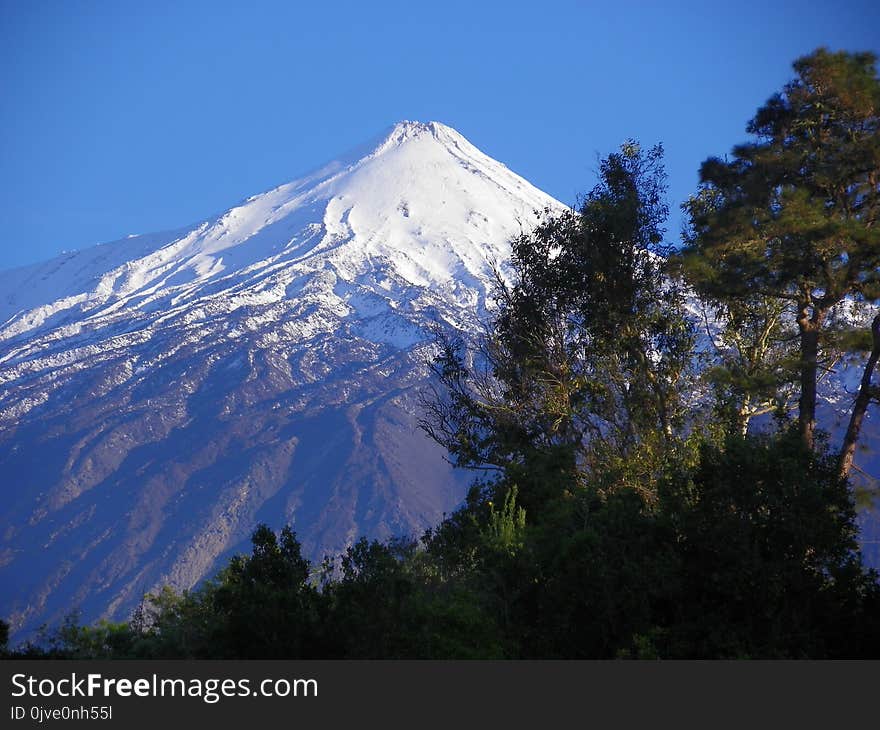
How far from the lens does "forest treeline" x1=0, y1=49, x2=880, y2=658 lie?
13828 millimetres

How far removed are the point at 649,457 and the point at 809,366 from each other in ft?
9.20

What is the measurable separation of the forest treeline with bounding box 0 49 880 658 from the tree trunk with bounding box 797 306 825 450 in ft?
0.21

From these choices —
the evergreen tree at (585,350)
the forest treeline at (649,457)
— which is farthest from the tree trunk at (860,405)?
the evergreen tree at (585,350)

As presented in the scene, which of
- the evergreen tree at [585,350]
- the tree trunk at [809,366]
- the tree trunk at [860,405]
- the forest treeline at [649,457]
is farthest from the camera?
the evergreen tree at [585,350]

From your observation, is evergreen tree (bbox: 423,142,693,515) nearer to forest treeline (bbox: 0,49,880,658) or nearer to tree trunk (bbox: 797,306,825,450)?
forest treeline (bbox: 0,49,880,658)

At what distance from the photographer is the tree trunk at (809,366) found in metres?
18.5

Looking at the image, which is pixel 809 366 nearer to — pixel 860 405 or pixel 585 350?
pixel 860 405

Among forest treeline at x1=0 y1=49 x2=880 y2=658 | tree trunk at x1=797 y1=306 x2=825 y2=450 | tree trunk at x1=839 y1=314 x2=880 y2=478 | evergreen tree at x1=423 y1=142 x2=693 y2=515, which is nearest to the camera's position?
forest treeline at x1=0 y1=49 x2=880 y2=658

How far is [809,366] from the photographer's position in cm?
1869

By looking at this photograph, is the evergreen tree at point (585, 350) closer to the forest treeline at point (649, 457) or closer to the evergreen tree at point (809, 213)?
the forest treeline at point (649, 457)

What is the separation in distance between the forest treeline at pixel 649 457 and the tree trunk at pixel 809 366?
0.06m

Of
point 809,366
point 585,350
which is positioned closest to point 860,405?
point 809,366

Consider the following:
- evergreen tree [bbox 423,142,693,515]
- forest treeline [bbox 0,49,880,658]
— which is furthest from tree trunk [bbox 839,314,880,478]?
evergreen tree [bbox 423,142,693,515]
